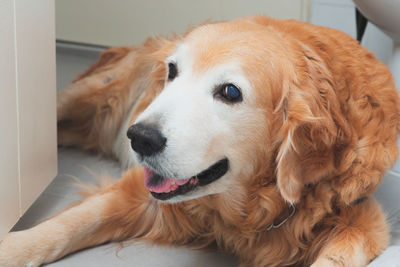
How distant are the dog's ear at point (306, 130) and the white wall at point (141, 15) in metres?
1.70

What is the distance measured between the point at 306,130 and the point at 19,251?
814 mm

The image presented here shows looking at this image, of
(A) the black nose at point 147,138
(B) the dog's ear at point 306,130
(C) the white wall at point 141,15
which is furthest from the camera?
(C) the white wall at point 141,15

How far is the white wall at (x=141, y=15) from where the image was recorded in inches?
121

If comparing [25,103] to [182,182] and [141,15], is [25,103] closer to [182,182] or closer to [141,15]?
[182,182]

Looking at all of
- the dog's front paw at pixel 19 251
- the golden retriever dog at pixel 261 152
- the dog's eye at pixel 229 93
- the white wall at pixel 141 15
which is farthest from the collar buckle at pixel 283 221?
the white wall at pixel 141 15

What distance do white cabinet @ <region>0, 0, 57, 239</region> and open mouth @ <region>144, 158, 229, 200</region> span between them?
0.40 meters

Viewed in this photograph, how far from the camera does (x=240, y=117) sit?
137 cm

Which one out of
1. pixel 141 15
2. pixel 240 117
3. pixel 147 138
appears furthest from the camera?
pixel 141 15

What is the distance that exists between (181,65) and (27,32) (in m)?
0.47

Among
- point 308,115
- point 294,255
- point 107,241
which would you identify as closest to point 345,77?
point 308,115

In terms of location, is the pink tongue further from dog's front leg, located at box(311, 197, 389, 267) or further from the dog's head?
dog's front leg, located at box(311, 197, 389, 267)

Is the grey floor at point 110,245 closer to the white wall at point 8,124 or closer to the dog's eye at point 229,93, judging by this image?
the white wall at point 8,124

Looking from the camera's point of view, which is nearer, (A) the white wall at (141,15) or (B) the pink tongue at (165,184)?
(B) the pink tongue at (165,184)

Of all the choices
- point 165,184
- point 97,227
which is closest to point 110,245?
point 97,227
